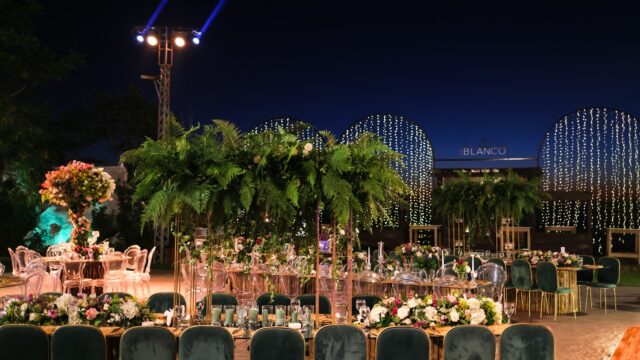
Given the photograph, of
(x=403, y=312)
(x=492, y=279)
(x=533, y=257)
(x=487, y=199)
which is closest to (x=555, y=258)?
(x=533, y=257)

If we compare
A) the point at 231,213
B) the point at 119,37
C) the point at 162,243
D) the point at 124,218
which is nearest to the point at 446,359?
the point at 231,213

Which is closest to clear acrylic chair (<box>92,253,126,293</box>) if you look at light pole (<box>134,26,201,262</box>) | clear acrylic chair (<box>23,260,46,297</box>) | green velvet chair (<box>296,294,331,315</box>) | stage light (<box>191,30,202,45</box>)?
clear acrylic chair (<box>23,260,46,297</box>)

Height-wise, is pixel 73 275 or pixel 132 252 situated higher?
pixel 132 252

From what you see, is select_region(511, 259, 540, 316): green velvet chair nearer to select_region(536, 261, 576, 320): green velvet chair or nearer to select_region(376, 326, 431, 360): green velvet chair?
select_region(536, 261, 576, 320): green velvet chair

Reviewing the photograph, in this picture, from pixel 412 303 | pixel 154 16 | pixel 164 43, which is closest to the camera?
pixel 412 303

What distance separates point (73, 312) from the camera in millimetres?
5102

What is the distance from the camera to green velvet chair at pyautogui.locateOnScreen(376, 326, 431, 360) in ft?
14.8

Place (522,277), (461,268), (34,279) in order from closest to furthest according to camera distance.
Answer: (461,268)
(34,279)
(522,277)

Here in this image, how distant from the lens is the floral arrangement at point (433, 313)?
199 inches

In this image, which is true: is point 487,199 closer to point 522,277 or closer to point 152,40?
point 522,277

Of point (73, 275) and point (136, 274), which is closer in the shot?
point (73, 275)

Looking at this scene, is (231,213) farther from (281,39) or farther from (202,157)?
(281,39)

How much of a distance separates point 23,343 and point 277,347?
185 centimetres

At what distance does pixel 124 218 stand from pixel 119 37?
5.43 meters
